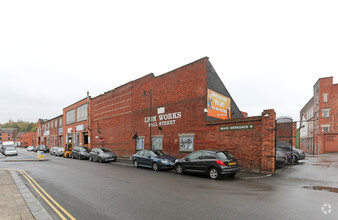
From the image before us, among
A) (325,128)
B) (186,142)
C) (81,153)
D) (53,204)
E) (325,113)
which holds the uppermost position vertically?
(325,113)

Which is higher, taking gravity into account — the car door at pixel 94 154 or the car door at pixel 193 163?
the car door at pixel 193 163

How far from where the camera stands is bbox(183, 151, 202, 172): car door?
36.4ft

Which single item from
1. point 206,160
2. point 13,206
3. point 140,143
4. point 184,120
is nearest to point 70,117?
point 140,143

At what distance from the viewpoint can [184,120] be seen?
17.3 metres

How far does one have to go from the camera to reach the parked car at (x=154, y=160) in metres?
13.3

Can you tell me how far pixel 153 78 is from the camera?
20.9m

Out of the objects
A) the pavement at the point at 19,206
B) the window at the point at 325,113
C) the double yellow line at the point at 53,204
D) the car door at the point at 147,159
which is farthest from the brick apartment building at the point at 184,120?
the window at the point at 325,113

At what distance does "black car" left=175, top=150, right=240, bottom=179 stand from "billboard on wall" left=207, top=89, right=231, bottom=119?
18.2 ft

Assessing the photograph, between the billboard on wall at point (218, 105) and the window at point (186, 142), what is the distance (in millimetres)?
2460

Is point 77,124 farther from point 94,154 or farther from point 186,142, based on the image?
point 186,142

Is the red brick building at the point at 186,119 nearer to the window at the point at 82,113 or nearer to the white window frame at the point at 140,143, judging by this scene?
the white window frame at the point at 140,143

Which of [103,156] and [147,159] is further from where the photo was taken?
[103,156]

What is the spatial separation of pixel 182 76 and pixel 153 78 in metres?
4.07

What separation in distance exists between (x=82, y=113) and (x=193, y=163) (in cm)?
2935
